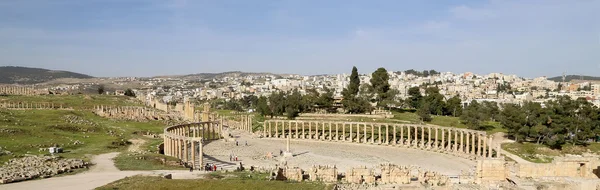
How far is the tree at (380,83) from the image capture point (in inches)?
3812

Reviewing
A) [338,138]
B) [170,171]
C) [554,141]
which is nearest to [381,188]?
[170,171]

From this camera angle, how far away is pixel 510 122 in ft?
226

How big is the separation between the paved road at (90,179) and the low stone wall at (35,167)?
1.18 m

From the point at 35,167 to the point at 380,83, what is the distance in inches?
2856

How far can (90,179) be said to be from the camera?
3503 centimetres

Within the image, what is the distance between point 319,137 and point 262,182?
135ft

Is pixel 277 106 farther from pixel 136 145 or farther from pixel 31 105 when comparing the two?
pixel 31 105

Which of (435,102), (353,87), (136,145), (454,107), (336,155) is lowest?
(336,155)

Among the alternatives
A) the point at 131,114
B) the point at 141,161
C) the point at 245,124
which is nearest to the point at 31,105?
the point at 131,114

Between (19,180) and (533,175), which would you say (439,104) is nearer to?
(533,175)

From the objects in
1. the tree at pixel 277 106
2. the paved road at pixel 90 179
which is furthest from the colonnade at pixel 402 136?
the paved road at pixel 90 179

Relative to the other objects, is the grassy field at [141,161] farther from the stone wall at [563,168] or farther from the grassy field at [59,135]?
the stone wall at [563,168]

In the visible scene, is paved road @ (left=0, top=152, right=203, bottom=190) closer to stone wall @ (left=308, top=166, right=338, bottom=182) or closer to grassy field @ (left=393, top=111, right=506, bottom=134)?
stone wall @ (left=308, top=166, right=338, bottom=182)

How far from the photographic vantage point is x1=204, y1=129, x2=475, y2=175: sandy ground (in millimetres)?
50031
